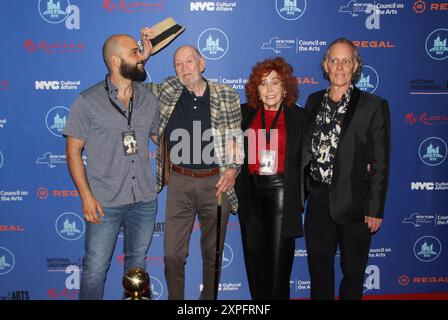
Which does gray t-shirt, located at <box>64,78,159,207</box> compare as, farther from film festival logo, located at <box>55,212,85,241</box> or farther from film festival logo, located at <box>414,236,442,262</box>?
film festival logo, located at <box>414,236,442,262</box>

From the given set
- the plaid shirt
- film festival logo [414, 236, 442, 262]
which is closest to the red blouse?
the plaid shirt

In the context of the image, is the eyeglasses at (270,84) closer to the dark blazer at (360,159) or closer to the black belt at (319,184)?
the dark blazer at (360,159)

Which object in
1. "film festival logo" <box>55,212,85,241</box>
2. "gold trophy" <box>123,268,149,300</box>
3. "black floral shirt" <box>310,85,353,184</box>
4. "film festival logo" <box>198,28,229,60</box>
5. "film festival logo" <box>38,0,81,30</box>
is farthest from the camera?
"film festival logo" <box>55,212,85,241</box>

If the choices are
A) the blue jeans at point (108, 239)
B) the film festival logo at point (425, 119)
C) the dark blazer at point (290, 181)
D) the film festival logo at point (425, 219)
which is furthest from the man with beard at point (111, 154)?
the film festival logo at point (425, 219)

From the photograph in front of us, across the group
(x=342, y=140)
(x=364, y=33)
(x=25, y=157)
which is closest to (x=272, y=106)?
(x=342, y=140)

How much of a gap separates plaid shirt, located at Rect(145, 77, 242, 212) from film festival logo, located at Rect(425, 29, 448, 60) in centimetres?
197

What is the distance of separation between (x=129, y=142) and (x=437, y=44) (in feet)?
9.57

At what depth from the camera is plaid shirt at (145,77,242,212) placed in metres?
3.14

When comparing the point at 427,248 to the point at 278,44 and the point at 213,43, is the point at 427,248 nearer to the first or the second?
the point at 278,44

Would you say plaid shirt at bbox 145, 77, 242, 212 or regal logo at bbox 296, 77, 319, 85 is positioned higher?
regal logo at bbox 296, 77, 319, 85

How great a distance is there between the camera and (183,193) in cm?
315

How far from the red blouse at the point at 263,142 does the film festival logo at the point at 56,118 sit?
1.71 meters

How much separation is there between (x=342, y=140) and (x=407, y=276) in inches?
75.2

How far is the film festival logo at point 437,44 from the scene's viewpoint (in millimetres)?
3824
